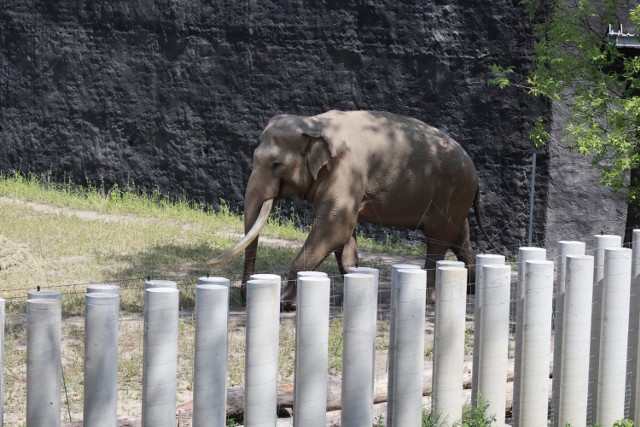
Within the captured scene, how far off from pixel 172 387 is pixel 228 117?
12.1m

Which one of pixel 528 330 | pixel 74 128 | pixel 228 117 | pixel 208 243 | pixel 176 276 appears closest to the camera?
pixel 528 330

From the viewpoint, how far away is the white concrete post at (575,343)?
18.4 feet

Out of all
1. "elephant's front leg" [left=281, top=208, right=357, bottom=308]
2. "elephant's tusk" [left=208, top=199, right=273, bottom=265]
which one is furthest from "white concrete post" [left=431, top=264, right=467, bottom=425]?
"elephant's front leg" [left=281, top=208, right=357, bottom=308]

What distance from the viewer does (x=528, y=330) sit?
5.51 m

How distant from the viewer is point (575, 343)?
222 inches

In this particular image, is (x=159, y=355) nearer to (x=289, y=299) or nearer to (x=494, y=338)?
(x=494, y=338)

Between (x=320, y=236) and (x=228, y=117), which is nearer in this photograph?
(x=320, y=236)

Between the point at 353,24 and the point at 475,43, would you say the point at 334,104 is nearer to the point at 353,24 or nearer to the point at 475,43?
the point at 353,24

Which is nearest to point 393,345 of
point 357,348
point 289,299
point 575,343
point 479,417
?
point 357,348

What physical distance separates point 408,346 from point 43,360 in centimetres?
165

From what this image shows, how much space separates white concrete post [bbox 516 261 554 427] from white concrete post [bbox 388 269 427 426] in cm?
67

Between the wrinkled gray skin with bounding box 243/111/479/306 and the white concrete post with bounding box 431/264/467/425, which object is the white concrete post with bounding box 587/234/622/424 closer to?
the white concrete post with bounding box 431/264/467/425

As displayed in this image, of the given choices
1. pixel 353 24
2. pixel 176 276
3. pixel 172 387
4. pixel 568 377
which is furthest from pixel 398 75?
pixel 172 387

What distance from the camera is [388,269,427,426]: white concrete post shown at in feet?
16.6
